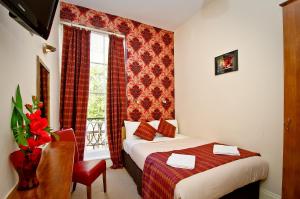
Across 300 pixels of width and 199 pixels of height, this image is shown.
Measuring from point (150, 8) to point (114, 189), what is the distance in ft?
10.3

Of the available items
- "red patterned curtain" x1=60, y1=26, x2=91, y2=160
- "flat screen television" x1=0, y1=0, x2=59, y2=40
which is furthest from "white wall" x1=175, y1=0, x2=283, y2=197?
"flat screen television" x1=0, y1=0, x2=59, y2=40

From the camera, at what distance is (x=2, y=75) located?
0.89 meters

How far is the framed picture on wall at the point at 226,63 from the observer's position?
8.26ft

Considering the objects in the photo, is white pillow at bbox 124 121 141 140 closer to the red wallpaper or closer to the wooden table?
the red wallpaper

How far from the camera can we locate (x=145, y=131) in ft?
10.3

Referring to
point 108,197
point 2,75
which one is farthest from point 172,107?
point 2,75

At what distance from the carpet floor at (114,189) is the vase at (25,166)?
1545 mm

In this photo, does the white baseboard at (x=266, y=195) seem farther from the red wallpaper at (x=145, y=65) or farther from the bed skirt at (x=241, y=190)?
the red wallpaper at (x=145, y=65)

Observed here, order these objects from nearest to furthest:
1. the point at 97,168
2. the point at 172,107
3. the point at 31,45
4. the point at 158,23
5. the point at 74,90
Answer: the point at 31,45, the point at 97,168, the point at 74,90, the point at 158,23, the point at 172,107

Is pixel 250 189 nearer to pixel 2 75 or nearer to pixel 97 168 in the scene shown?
pixel 97 168

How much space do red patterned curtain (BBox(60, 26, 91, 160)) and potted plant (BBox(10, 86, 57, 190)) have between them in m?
2.00

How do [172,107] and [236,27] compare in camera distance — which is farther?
[172,107]

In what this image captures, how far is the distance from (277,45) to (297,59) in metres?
0.69

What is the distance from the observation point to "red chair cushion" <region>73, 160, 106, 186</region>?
1.93 m
